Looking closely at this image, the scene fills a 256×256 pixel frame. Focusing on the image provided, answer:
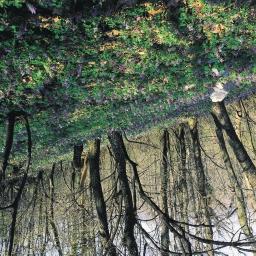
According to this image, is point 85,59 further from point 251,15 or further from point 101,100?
point 251,15

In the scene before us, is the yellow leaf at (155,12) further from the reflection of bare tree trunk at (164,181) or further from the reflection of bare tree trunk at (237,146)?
the reflection of bare tree trunk at (164,181)

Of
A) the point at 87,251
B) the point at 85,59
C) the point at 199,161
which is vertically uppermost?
the point at 199,161

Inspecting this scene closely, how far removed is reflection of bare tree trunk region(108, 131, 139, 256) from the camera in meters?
4.66

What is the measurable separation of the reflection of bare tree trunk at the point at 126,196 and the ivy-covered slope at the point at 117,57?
0.93 meters

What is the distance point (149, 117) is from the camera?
5.59 meters

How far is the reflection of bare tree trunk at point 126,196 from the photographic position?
466 centimetres

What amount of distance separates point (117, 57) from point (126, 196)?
228 centimetres

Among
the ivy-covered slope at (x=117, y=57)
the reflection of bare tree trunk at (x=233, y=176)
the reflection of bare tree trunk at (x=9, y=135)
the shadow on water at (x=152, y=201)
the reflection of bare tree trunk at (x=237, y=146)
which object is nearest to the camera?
the ivy-covered slope at (x=117, y=57)

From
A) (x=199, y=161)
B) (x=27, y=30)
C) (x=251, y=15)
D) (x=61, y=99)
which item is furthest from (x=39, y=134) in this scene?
(x=199, y=161)

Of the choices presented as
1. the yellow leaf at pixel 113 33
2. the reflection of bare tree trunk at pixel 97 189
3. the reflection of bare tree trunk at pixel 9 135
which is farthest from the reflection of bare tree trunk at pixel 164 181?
the yellow leaf at pixel 113 33

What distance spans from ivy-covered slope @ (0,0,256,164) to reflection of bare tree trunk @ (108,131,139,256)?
93cm

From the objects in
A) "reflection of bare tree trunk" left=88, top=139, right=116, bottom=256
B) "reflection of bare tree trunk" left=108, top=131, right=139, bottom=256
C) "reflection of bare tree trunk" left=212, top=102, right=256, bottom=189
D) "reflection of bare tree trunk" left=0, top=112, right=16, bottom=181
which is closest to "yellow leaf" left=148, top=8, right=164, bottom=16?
"reflection of bare tree trunk" left=0, top=112, right=16, bottom=181

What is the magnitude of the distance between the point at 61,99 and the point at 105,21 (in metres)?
1.33

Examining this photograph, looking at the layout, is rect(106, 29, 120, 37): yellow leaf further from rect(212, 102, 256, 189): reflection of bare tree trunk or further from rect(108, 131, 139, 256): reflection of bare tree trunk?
rect(212, 102, 256, 189): reflection of bare tree trunk
